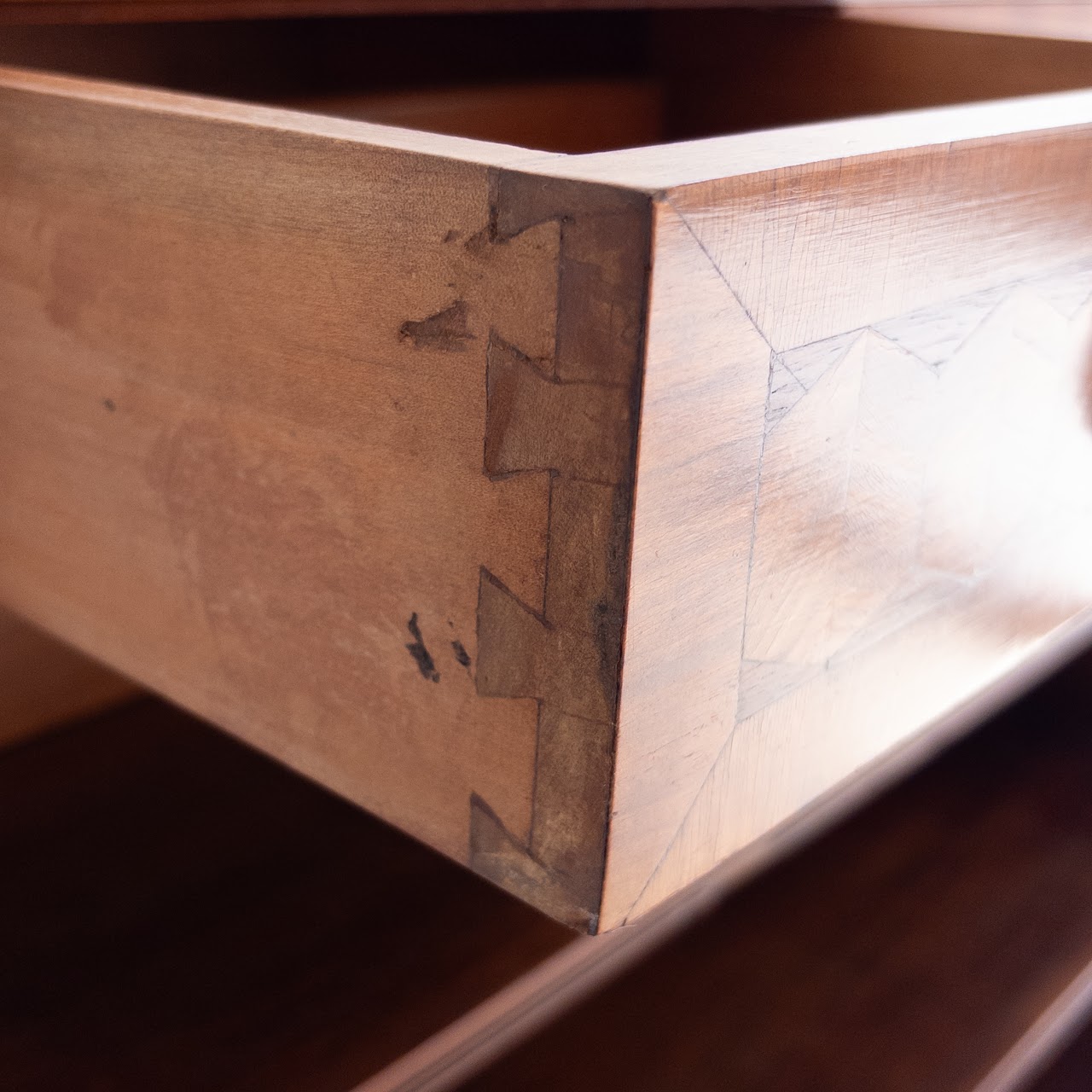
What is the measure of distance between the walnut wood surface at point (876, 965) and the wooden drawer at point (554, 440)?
0.28 m

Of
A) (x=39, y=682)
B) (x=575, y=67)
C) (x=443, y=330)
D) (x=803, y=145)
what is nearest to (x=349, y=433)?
(x=443, y=330)

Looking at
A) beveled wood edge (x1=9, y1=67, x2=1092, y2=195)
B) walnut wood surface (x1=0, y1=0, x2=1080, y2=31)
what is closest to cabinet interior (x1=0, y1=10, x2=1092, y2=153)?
walnut wood surface (x1=0, y1=0, x2=1080, y2=31)

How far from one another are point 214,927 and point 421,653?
310 millimetres

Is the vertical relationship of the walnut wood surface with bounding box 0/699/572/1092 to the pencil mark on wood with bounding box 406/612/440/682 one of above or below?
below

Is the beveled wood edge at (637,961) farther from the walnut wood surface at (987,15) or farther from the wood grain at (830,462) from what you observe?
the walnut wood surface at (987,15)

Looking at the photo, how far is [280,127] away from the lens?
367mm

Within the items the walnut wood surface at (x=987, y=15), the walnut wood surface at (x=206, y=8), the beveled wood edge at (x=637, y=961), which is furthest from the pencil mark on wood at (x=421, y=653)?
the walnut wood surface at (x=987, y=15)

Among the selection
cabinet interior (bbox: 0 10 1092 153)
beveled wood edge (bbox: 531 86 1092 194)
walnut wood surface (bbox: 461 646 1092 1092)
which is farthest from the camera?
cabinet interior (bbox: 0 10 1092 153)

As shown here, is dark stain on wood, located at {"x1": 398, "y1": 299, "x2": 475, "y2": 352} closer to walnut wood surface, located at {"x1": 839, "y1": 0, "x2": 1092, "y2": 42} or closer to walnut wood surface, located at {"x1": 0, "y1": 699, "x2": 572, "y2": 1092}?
walnut wood surface, located at {"x1": 0, "y1": 699, "x2": 572, "y2": 1092}

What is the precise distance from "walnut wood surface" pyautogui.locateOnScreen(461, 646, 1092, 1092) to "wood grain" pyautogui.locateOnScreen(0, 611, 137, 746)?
1.20ft

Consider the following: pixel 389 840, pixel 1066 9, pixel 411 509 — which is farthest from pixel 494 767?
pixel 1066 9

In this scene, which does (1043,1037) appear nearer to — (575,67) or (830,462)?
(830,462)

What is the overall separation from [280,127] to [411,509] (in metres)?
0.12

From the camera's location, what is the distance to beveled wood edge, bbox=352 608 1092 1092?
1.78ft
